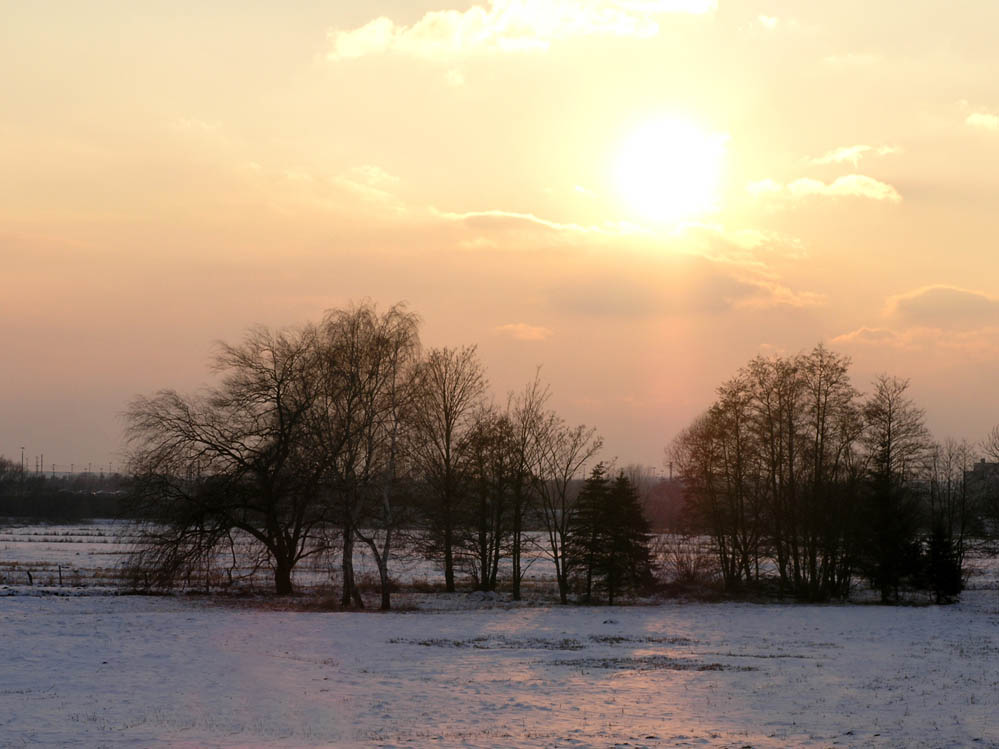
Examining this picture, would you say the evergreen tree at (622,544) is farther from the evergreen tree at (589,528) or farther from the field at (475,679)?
the field at (475,679)

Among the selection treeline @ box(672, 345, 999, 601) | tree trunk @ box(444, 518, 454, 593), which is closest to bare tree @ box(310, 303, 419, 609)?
tree trunk @ box(444, 518, 454, 593)

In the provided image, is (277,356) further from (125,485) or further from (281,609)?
(281,609)

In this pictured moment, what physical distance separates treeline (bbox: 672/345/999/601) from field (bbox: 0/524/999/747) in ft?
46.9

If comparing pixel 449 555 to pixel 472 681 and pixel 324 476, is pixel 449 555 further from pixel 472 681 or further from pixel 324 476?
pixel 472 681

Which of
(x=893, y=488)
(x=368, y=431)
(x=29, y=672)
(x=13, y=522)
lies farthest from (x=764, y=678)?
(x=13, y=522)

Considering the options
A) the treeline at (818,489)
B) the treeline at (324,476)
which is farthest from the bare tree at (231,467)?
the treeline at (818,489)

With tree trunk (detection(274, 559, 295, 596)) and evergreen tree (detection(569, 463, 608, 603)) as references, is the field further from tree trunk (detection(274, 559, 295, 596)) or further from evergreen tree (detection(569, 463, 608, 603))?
evergreen tree (detection(569, 463, 608, 603))

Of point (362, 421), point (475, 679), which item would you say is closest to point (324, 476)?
point (362, 421)

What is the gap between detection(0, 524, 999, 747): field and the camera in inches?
690

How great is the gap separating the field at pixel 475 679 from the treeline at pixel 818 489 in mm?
14283

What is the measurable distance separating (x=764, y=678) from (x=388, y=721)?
11199mm

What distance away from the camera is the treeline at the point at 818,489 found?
2210 inches

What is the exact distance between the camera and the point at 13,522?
527 ft

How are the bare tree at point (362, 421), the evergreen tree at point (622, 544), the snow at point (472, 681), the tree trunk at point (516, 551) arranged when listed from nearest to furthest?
the snow at point (472, 681) → the bare tree at point (362, 421) → the evergreen tree at point (622, 544) → the tree trunk at point (516, 551)
